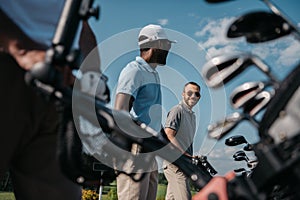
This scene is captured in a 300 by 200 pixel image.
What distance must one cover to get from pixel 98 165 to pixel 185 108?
10.6 ft

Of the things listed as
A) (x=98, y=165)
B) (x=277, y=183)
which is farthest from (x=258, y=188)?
(x=98, y=165)

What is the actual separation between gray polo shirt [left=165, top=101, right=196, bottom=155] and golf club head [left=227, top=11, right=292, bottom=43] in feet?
9.32

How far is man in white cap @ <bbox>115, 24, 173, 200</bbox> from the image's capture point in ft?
11.0

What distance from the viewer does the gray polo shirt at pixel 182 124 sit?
4539 mm

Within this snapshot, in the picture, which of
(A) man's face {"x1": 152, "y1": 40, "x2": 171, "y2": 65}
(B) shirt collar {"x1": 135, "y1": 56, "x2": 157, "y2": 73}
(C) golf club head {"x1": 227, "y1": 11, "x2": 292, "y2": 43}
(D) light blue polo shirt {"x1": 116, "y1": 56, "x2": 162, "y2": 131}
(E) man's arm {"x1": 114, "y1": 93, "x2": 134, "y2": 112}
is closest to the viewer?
(C) golf club head {"x1": 227, "y1": 11, "x2": 292, "y2": 43}

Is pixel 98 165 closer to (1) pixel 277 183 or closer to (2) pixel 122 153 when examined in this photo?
(2) pixel 122 153

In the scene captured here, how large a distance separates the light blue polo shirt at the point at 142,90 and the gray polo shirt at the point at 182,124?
37.7 inches

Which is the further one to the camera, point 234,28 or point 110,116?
point 234,28

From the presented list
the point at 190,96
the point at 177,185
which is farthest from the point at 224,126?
the point at 190,96

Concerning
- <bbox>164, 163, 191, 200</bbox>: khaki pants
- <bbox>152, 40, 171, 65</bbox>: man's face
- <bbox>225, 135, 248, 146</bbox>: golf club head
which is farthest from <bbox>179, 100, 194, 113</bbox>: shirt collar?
<bbox>225, 135, 248, 146</bbox>: golf club head

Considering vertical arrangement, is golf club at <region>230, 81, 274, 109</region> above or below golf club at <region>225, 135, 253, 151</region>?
above

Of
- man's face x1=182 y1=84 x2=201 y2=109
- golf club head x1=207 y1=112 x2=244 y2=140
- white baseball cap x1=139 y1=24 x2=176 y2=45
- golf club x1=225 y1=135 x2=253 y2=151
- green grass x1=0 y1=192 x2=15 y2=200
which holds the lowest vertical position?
green grass x1=0 y1=192 x2=15 y2=200

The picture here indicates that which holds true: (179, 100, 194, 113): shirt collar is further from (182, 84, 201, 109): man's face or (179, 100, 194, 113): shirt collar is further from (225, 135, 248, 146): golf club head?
(225, 135, 248, 146): golf club head

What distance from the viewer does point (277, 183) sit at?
1.35 m
